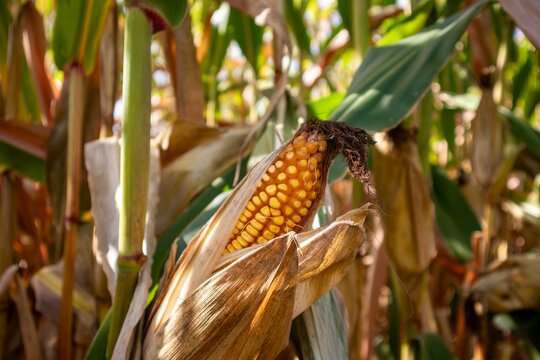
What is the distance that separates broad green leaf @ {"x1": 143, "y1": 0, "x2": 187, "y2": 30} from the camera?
610 mm

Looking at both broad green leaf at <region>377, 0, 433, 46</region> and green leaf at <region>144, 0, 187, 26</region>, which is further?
broad green leaf at <region>377, 0, 433, 46</region>

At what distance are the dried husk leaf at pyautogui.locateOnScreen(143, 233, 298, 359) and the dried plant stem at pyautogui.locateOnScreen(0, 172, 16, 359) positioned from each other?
682 mm

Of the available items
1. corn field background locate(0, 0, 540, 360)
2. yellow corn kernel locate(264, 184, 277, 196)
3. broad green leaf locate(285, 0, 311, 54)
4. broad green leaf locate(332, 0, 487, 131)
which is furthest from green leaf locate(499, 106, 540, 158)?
yellow corn kernel locate(264, 184, 277, 196)

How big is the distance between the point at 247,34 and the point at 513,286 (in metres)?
0.88

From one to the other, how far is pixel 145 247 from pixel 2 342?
22.1 inches

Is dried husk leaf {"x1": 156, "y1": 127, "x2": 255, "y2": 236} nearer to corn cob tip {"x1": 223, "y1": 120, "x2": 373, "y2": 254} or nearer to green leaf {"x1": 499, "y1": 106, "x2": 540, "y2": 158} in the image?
corn cob tip {"x1": 223, "y1": 120, "x2": 373, "y2": 254}

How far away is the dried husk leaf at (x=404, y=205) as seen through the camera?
1137 millimetres

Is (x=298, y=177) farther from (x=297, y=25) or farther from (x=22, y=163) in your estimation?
(x=297, y=25)

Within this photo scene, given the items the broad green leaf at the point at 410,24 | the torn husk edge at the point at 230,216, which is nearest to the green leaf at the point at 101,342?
the torn husk edge at the point at 230,216

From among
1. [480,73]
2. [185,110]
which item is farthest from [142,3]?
[480,73]

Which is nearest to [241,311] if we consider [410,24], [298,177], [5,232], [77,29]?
[298,177]

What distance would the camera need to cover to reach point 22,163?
49.6 inches

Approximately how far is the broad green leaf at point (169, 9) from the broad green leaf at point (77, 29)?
43 centimetres

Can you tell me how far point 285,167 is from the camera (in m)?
0.59
